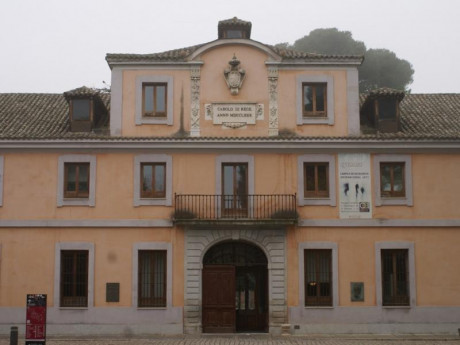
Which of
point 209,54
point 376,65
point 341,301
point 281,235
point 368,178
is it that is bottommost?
point 341,301

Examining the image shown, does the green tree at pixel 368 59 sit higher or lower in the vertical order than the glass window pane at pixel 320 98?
higher

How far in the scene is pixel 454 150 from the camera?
24641 millimetres

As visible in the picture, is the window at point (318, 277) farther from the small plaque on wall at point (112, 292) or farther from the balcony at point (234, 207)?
the small plaque on wall at point (112, 292)

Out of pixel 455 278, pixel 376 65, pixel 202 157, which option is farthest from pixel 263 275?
pixel 376 65

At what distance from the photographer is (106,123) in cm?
2614

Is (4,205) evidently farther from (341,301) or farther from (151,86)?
(341,301)

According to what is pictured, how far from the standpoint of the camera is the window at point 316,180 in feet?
81.0

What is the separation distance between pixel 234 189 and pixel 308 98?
4.69 meters

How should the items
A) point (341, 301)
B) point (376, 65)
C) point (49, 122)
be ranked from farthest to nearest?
point (376, 65), point (49, 122), point (341, 301)

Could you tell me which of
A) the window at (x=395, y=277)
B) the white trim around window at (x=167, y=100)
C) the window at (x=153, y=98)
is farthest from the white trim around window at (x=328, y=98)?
the window at (x=395, y=277)

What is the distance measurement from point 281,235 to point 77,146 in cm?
860

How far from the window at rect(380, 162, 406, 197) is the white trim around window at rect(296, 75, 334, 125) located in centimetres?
279

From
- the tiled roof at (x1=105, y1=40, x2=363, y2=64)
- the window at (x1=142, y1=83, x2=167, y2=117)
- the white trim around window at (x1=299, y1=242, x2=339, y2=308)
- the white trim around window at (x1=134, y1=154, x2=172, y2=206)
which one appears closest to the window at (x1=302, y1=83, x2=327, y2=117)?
the tiled roof at (x1=105, y1=40, x2=363, y2=64)

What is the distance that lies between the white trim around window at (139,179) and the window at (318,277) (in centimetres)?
580
